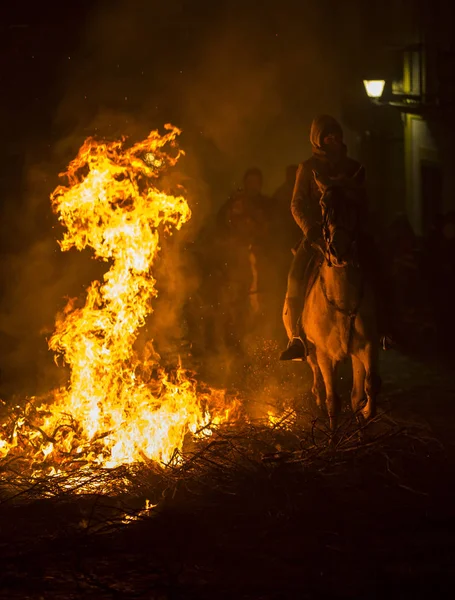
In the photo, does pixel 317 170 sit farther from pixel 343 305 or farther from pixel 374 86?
pixel 374 86

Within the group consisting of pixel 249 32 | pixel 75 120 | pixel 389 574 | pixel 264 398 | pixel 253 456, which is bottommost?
pixel 389 574

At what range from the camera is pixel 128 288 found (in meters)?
11.4

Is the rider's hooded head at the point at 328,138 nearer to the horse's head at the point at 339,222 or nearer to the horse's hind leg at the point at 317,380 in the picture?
the horse's head at the point at 339,222

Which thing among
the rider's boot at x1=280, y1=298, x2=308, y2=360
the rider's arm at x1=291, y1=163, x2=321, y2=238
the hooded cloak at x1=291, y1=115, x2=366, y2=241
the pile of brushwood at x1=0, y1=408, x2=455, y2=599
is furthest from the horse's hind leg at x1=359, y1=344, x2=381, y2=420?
the rider's arm at x1=291, y1=163, x2=321, y2=238

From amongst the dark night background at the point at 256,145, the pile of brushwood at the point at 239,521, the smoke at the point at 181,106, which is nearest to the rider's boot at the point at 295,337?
the pile of brushwood at the point at 239,521

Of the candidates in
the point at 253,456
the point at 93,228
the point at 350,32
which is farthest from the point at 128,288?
the point at 350,32

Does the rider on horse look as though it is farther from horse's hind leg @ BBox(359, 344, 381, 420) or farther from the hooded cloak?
horse's hind leg @ BBox(359, 344, 381, 420)

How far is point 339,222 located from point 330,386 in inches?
79.8

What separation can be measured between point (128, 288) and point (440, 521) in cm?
462

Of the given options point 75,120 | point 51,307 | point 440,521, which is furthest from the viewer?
point 75,120

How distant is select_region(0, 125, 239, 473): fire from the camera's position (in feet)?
33.7

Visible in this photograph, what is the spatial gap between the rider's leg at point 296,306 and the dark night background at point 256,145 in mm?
1785

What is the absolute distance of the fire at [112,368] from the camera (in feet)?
33.7

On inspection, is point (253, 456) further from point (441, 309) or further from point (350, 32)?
point (350, 32)
